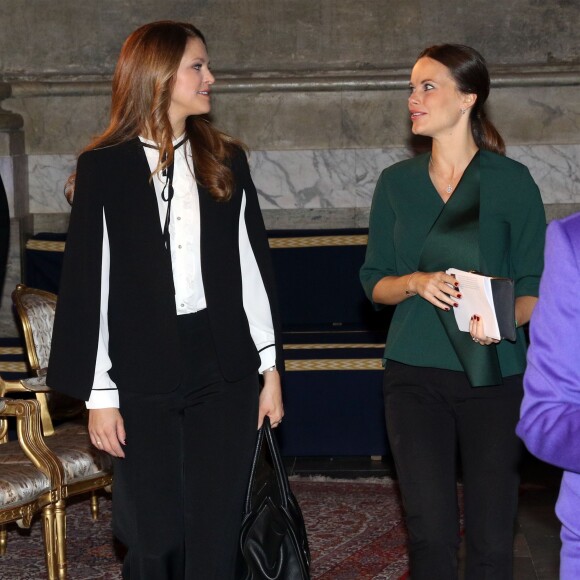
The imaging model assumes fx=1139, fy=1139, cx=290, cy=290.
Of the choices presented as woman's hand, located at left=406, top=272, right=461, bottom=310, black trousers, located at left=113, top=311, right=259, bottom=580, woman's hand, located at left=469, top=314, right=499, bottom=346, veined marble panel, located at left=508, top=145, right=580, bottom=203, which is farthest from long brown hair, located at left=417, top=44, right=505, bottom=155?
veined marble panel, located at left=508, top=145, right=580, bottom=203

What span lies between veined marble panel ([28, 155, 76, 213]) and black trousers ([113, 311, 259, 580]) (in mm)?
5552

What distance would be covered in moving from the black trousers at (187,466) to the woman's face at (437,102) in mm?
923

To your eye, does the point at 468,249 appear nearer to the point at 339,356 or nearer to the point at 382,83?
the point at 339,356

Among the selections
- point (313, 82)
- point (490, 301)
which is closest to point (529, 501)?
point (490, 301)

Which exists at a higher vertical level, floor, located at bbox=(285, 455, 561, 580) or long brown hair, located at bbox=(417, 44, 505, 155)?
long brown hair, located at bbox=(417, 44, 505, 155)

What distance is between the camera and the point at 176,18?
8430 millimetres

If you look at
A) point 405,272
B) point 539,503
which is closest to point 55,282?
point 539,503

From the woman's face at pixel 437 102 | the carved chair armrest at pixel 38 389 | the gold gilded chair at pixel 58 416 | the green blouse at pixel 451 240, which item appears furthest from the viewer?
the carved chair armrest at pixel 38 389

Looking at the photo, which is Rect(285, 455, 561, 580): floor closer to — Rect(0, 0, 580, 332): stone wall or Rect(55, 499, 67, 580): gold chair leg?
Rect(55, 499, 67, 580): gold chair leg

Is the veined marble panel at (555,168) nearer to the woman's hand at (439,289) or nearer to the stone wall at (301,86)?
the stone wall at (301,86)

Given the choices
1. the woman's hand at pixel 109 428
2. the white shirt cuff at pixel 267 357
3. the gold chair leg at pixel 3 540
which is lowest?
the gold chair leg at pixel 3 540

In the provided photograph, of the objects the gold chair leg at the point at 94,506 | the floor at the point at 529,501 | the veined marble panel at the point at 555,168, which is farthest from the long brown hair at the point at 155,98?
the veined marble panel at the point at 555,168

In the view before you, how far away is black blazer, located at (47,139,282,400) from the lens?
3.07 m

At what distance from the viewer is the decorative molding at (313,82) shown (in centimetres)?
810
